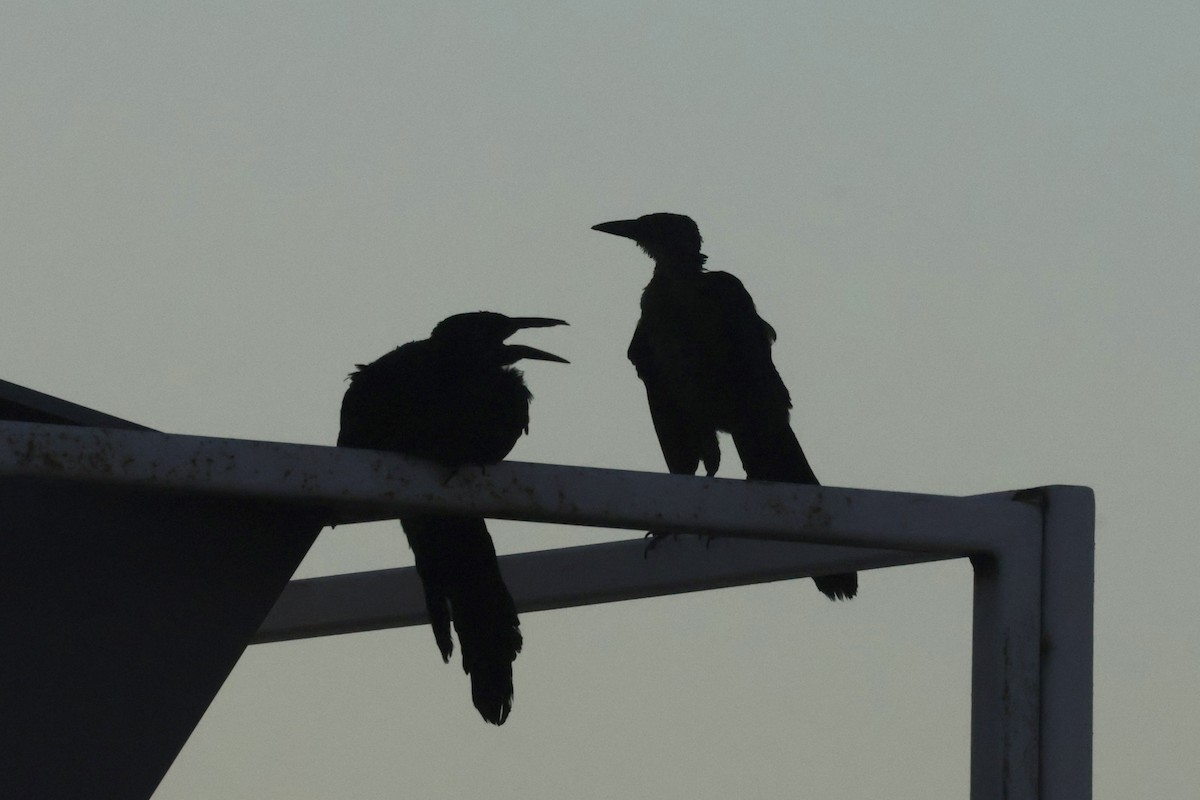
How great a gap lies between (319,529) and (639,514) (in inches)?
22.3

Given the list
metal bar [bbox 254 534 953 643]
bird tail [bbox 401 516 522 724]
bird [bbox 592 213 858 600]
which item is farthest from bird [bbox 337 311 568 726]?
bird [bbox 592 213 858 600]

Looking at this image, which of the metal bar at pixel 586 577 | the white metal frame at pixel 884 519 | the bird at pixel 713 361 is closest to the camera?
the white metal frame at pixel 884 519

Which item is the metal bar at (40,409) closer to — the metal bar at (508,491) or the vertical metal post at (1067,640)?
the metal bar at (508,491)

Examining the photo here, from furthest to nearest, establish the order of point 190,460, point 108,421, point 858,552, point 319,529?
point 858,552
point 319,529
point 108,421
point 190,460

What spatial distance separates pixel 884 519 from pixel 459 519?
1070mm

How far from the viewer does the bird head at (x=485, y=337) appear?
159 inches

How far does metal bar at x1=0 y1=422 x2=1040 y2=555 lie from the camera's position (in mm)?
2512

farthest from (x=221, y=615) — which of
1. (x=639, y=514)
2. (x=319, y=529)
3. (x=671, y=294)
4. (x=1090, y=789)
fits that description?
(x=671, y=294)

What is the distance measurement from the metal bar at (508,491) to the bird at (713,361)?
108 inches

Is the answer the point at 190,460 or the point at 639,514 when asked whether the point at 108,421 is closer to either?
the point at 190,460

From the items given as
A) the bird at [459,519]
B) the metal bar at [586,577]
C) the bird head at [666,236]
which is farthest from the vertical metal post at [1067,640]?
the bird head at [666,236]

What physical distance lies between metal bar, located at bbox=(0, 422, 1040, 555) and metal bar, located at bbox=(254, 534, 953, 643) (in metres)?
0.14

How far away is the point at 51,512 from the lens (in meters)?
2.79

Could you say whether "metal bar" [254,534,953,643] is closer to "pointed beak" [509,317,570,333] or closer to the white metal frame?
the white metal frame
